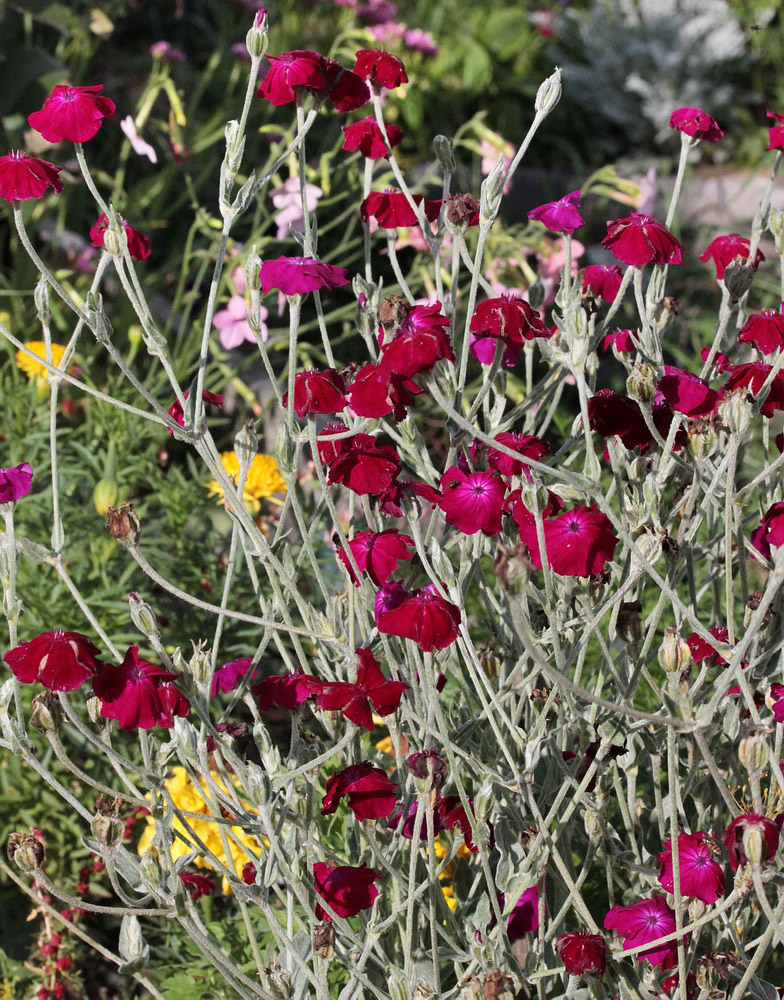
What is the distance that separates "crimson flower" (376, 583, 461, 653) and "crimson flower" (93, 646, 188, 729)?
0.18 meters

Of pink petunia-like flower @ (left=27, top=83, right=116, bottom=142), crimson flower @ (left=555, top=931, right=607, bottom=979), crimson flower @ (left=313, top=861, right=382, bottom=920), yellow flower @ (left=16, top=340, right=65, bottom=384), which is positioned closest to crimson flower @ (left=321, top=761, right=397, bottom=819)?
crimson flower @ (left=313, top=861, right=382, bottom=920)

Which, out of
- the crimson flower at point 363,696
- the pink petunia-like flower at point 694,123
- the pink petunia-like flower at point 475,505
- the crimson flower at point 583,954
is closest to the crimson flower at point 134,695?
the crimson flower at point 363,696

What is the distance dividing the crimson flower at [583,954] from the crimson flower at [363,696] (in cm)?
24

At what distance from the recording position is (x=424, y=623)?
2.59 feet

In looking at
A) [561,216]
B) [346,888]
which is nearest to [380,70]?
[561,216]

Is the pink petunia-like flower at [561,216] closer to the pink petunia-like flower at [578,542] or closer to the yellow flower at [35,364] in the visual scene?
the pink petunia-like flower at [578,542]

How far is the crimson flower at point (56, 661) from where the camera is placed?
817mm

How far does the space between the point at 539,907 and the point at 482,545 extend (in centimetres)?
31

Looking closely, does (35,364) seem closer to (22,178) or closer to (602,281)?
(22,178)

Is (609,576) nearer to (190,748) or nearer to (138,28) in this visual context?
(190,748)

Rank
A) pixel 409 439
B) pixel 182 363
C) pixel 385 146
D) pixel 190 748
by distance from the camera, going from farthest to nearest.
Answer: pixel 182 363 < pixel 385 146 < pixel 409 439 < pixel 190 748

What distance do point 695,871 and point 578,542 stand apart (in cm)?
28

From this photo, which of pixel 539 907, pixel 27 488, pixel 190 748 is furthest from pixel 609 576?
pixel 27 488

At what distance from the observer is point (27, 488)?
0.92 m
